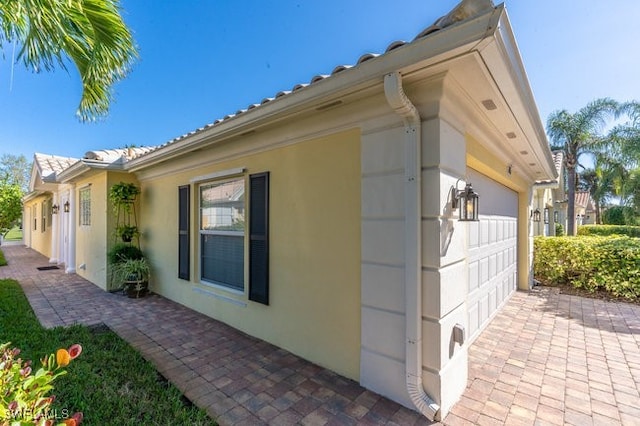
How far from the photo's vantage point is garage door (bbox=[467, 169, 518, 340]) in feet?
13.4

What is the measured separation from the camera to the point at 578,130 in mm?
13844

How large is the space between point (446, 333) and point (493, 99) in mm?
2267

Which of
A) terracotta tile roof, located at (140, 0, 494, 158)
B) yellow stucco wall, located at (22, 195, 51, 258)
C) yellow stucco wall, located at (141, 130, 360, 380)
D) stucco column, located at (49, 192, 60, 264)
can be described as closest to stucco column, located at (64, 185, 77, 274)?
stucco column, located at (49, 192, 60, 264)

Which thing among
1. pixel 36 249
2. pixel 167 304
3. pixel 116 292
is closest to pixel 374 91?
pixel 167 304

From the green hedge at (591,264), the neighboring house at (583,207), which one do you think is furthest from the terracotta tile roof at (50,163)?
the neighboring house at (583,207)

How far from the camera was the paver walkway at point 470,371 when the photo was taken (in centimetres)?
→ 261

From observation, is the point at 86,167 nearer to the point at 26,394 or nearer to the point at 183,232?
the point at 183,232

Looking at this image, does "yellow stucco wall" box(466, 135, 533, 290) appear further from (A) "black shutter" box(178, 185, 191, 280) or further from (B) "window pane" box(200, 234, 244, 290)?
(A) "black shutter" box(178, 185, 191, 280)

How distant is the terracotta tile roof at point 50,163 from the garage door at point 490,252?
1193cm

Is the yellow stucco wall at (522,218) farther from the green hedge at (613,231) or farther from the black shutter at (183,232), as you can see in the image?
the green hedge at (613,231)

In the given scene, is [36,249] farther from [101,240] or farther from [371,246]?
[371,246]

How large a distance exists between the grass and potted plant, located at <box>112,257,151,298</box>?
171 centimetres

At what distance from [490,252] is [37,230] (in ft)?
71.8

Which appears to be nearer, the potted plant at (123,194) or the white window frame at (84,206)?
the potted plant at (123,194)
